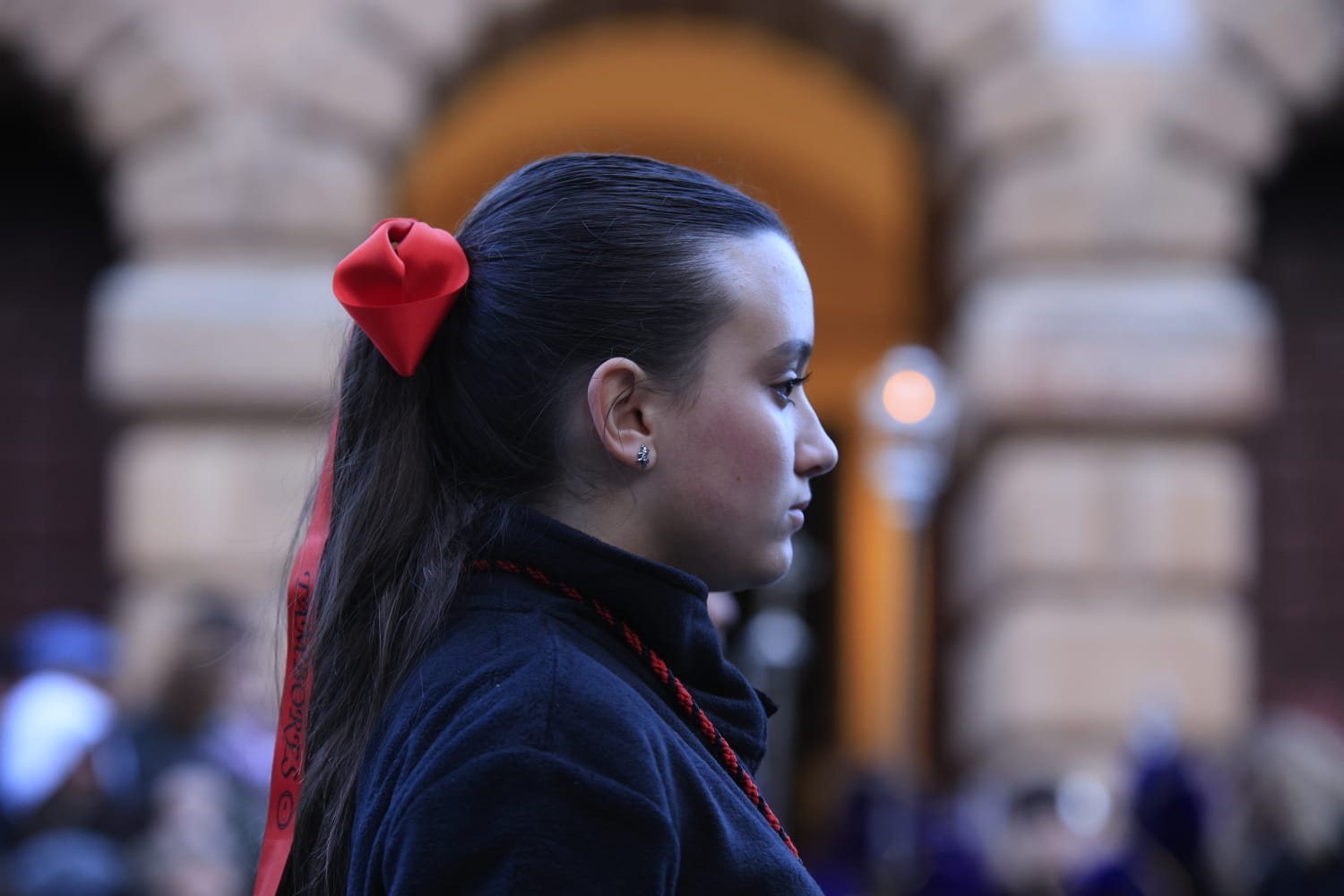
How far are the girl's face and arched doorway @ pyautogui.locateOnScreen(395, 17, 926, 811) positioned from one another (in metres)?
7.80

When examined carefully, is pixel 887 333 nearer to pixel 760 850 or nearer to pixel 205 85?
pixel 205 85

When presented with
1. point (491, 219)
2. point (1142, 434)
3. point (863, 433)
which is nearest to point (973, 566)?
point (1142, 434)

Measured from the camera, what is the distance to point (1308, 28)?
8164mm

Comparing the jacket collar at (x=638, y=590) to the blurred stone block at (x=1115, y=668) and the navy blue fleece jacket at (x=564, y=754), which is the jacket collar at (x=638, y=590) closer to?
the navy blue fleece jacket at (x=564, y=754)

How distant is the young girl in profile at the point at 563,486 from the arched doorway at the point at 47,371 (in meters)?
7.41

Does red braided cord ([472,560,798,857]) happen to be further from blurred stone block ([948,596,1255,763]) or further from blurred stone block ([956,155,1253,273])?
blurred stone block ([956,155,1253,273])

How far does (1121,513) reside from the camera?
791 centimetres

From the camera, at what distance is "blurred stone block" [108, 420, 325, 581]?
7.89m

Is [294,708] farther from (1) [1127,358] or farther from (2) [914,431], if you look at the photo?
(2) [914,431]

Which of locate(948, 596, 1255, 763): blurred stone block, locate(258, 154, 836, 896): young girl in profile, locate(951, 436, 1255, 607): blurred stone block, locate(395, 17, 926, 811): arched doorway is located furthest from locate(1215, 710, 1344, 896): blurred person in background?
locate(258, 154, 836, 896): young girl in profile

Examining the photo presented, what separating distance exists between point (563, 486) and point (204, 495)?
659cm

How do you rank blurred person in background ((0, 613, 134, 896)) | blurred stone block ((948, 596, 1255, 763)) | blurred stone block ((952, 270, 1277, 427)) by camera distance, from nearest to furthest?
blurred person in background ((0, 613, 134, 896)) → blurred stone block ((948, 596, 1255, 763)) → blurred stone block ((952, 270, 1277, 427))

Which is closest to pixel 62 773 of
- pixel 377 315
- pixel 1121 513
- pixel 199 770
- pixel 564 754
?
pixel 199 770

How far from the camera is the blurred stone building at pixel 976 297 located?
7832mm
